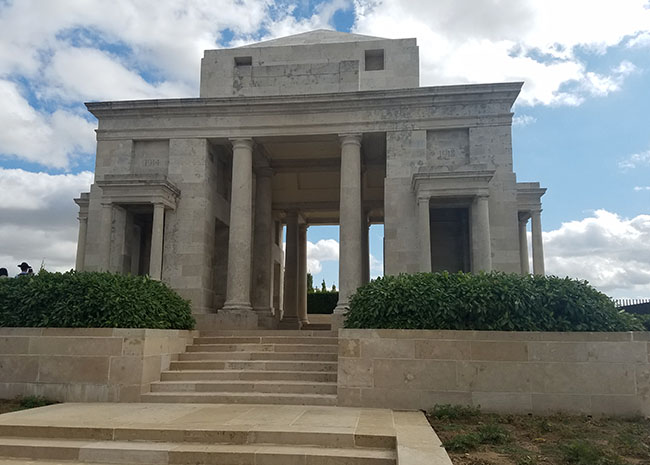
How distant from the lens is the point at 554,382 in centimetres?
971

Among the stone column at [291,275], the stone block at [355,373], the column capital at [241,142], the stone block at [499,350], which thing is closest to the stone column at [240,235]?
the column capital at [241,142]

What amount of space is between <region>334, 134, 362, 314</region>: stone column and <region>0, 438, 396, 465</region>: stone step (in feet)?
34.7

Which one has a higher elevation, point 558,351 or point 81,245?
point 81,245

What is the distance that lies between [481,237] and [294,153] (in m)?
9.15

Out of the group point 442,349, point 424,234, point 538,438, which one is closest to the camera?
point 538,438

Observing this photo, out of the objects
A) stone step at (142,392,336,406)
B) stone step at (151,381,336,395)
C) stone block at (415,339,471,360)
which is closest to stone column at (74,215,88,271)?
stone step at (151,381,336,395)

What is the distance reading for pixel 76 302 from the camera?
11.2 meters

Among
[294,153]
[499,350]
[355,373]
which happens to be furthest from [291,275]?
[499,350]

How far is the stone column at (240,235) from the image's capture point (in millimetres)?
18469

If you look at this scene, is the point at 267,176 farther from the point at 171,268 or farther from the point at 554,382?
the point at 554,382

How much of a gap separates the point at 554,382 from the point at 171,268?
545 inches

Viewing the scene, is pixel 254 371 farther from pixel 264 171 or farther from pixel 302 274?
pixel 302 274

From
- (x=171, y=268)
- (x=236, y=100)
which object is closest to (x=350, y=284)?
(x=171, y=268)

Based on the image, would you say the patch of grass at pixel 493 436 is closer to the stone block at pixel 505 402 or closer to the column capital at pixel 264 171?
the stone block at pixel 505 402
